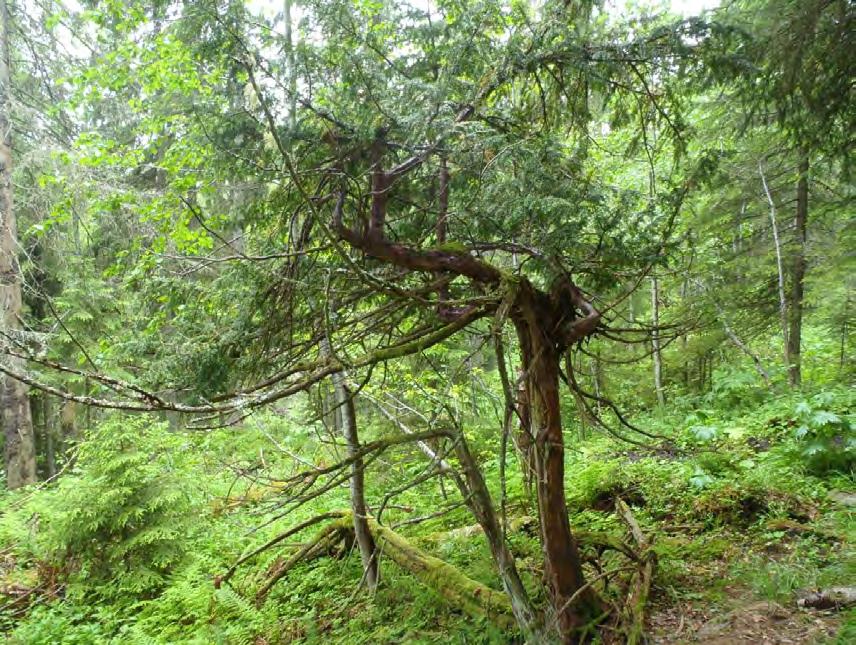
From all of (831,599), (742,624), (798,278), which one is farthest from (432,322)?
(798,278)

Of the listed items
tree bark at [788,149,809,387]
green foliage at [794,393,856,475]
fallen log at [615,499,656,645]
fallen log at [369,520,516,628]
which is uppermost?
tree bark at [788,149,809,387]

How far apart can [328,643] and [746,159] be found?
9992mm

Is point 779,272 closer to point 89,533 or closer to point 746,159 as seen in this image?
point 746,159

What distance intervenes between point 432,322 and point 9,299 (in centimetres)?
992

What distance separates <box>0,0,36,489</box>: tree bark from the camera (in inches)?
364

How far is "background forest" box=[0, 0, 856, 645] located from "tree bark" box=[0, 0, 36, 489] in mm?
3275

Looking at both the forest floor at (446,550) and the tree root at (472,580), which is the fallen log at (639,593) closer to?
the tree root at (472,580)

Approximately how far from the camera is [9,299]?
967 centimetres

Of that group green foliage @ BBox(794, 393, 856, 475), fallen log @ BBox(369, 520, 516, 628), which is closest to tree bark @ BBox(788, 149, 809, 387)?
green foliage @ BBox(794, 393, 856, 475)

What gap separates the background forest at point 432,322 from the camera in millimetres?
3225

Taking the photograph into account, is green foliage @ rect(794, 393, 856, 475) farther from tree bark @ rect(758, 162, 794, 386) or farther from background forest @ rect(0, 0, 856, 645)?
tree bark @ rect(758, 162, 794, 386)

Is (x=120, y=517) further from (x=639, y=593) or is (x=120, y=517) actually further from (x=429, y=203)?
(x=639, y=593)

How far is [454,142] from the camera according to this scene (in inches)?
132

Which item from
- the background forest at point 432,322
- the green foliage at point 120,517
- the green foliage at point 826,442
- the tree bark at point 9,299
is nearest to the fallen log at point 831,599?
the background forest at point 432,322
